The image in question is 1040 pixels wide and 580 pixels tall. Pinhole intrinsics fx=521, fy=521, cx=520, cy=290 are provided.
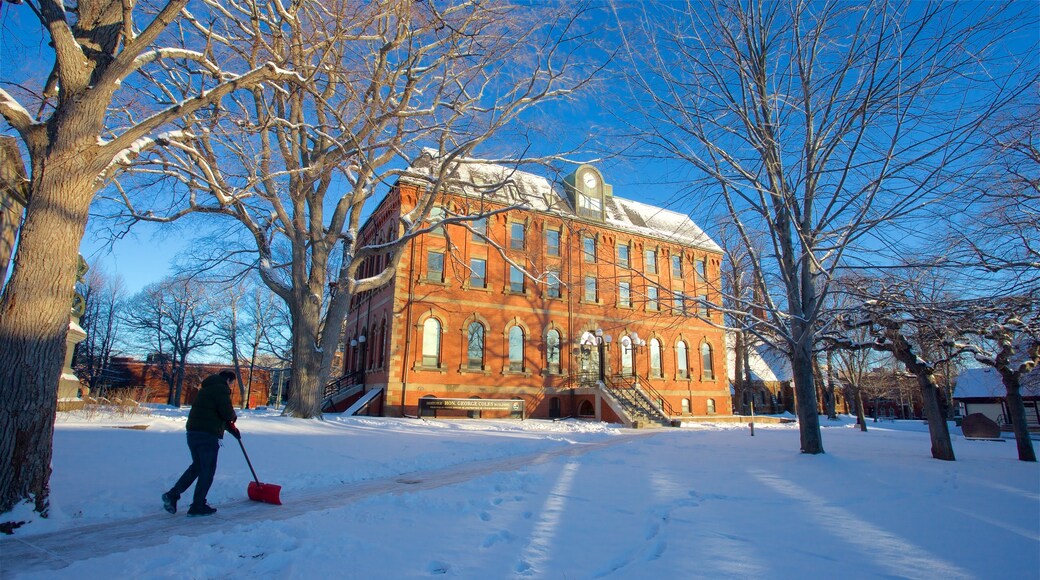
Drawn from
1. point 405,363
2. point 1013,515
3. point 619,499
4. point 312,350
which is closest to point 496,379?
point 405,363

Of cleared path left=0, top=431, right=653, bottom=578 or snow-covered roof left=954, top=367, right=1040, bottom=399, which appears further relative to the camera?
snow-covered roof left=954, top=367, right=1040, bottom=399

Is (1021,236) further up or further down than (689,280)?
further down

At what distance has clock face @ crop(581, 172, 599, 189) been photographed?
31.1 meters

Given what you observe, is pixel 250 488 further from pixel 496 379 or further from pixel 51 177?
pixel 496 379

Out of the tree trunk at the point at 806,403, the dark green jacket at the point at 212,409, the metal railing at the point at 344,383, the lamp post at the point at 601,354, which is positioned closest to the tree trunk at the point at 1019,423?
the tree trunk at the point at 806,403

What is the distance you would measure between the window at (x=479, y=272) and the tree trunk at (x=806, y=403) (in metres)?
17.3

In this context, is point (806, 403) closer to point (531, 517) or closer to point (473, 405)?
point (531, 517)

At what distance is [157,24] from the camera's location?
6.00 metres

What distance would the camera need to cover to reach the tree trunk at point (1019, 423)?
1052 cm

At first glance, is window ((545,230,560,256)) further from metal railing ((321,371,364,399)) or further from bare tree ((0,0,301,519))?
bare tree ((0,0,301,519))

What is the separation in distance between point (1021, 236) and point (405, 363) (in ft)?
67.1

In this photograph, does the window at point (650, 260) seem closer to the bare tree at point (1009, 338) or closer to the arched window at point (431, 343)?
the arched window at point (431, 343)

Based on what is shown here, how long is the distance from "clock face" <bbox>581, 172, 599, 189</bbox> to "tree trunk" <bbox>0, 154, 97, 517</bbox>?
27275 millimetres

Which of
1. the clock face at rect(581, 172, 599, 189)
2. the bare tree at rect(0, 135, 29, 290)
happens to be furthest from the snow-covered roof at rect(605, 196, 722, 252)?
the bare tree at rect(0, 135, 29, 290)
